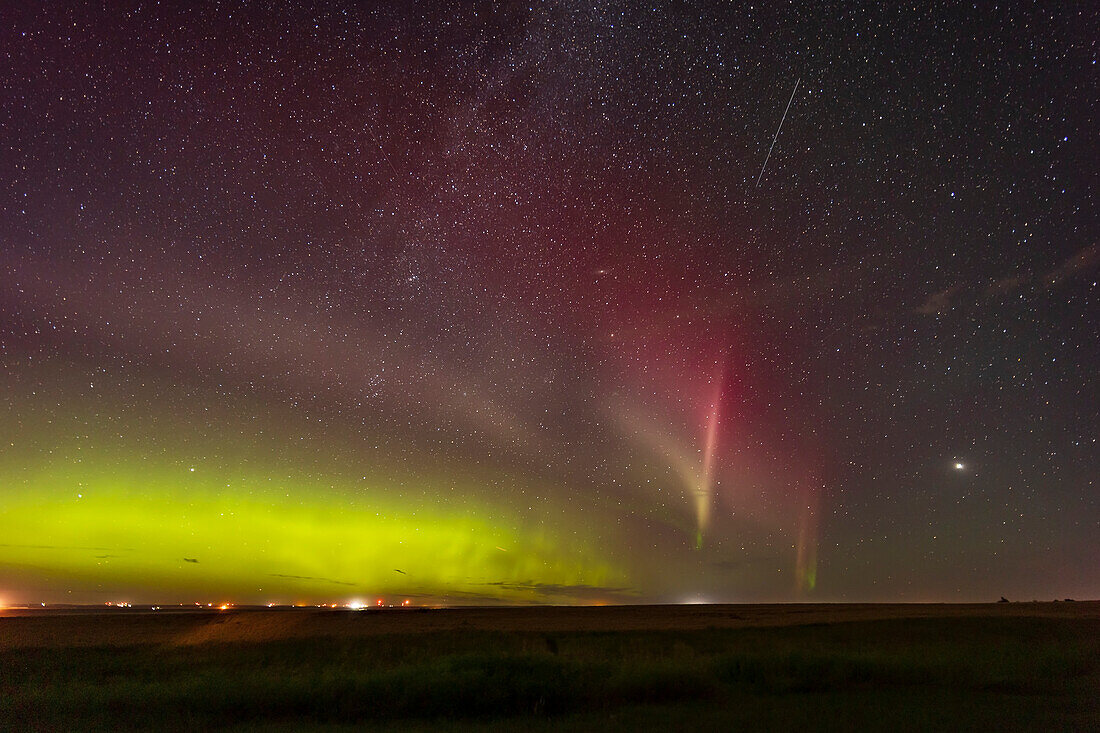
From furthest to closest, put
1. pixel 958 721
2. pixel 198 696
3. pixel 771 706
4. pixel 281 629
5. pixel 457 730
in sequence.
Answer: pixel 281 629 < pixel 198 696 < pixel 771 706 < pixel 457 730 < pixel 958 721

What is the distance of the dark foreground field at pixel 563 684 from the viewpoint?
56.1 ft

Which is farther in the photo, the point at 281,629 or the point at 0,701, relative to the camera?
the point at 281,629

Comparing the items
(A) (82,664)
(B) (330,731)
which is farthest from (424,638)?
(B) (330,731)

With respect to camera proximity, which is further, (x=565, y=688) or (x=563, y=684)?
(x=563, y=684)

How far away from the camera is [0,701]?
20.4 meters

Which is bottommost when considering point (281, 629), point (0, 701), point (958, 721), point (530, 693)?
point (281, 629)

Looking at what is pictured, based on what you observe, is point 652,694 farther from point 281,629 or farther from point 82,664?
point 281,629

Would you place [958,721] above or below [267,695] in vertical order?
above

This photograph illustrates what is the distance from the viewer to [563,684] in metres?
21.3

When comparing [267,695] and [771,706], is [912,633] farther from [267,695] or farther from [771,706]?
[267,695]

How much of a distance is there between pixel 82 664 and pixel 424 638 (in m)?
15.3

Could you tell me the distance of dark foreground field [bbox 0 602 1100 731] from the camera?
17.1m

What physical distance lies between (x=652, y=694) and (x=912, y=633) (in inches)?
905

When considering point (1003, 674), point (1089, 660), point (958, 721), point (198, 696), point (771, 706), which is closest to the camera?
point (958, 721)
